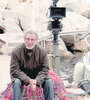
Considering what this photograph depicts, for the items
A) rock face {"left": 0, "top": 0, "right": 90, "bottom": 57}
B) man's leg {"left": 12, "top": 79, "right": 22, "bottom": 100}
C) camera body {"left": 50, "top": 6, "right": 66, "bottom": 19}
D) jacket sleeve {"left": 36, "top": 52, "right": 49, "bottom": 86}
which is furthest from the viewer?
rock face {"left": 0, "top": 0, "right": 90, "bottom": 57}

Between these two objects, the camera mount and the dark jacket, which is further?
the camera mount

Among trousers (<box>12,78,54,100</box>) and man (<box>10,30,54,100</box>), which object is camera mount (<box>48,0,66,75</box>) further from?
trousers (<box>12,78,54,100</box>)

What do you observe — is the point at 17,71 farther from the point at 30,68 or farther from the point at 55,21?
the point at 55,21

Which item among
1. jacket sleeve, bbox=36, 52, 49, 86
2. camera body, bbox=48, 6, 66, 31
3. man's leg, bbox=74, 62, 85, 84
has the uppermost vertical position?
camera body, bbox=48, 6, 66, 31

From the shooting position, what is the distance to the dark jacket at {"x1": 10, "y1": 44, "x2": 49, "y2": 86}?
342 cm

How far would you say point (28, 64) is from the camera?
3475mm

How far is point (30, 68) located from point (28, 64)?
7cm

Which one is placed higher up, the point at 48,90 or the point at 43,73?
the point at 43,73

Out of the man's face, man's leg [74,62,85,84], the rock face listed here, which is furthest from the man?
the rock face

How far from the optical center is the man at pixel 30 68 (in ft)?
11.0

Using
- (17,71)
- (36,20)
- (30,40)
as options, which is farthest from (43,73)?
(36,20)

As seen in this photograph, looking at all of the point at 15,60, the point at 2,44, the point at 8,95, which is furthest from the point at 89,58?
the point at 2,44

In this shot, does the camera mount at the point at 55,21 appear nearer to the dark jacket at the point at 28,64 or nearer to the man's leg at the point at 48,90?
the dark jacket at the point at 28,64

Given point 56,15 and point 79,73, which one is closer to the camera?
point 56,15
